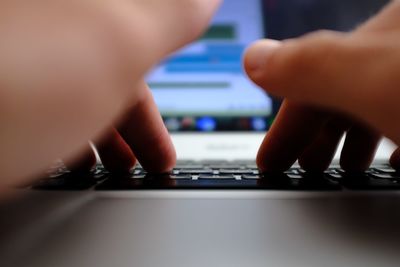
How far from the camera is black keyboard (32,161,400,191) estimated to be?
28cm

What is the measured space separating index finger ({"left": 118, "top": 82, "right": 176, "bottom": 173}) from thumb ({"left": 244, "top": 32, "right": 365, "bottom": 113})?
0.10 m

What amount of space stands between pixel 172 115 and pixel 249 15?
206 millimetres

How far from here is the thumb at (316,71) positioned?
0.19 m

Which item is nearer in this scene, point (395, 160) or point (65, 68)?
point (65, 68)

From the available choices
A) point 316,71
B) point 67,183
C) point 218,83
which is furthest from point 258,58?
point 218,83

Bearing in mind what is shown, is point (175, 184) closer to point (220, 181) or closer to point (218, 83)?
point (220, 181)

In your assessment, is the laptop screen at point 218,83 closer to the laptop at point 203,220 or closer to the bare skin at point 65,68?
the laptop at point 203,220

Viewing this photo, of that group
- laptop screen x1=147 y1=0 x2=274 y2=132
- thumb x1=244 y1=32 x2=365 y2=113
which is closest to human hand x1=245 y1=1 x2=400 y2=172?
thumb x1=244 y1=32 x2=365 y2=113

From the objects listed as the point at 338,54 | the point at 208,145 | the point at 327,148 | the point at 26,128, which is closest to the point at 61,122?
the point at 26,128

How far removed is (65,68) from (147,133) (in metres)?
0.16

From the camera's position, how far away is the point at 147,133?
1.00 ft

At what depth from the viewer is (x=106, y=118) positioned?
0.17 meters

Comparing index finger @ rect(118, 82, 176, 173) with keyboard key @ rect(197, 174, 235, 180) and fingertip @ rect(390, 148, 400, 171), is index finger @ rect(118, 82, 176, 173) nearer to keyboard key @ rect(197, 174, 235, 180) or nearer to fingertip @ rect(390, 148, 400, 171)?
keyboard key @ rect(197, 174, 235, 180)

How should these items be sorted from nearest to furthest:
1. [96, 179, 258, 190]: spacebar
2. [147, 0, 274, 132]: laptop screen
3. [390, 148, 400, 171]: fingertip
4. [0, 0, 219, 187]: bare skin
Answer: [0, 0, 219, 187]: bare skin
[96, 179, 258, 190]: spacebar
[390, 148, 400, 171]: fingertip
[147, 0, 274, 132]: laptop screen
